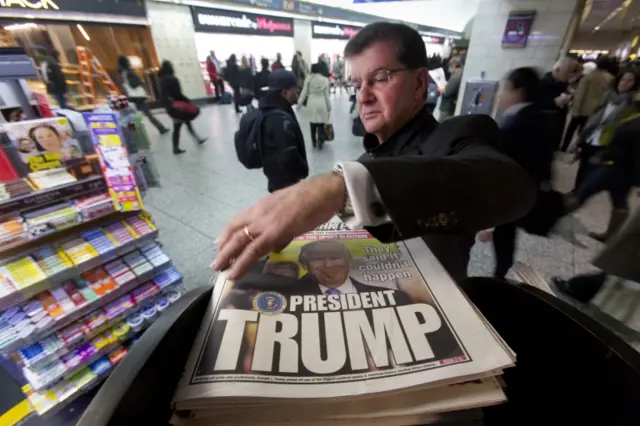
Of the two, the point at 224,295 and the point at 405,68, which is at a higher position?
the point at 405,68

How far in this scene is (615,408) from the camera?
0.41 m

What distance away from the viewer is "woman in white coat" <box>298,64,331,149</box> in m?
4.44

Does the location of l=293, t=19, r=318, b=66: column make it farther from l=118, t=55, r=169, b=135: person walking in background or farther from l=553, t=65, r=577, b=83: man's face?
l=553, t=65, r=577, b=83: man's face

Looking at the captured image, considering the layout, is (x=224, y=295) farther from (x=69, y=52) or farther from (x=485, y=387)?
(x=69, y=52)

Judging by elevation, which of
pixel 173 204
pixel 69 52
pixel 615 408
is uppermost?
Answer: pixel 69 52

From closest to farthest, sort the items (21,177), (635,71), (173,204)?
(21,177) < (173,204) < (635,71)

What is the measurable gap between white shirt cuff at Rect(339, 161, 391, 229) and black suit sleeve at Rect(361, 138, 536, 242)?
0.01 meters

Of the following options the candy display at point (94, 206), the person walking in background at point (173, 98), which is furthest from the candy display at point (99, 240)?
the person walking in background at point (173, 98)

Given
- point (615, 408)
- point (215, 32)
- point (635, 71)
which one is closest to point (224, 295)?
point (615, 408)

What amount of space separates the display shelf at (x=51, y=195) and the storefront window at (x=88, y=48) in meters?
5.47

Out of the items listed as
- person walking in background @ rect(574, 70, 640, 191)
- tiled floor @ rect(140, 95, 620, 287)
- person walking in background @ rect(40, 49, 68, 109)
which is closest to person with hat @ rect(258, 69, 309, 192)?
tiled floor @ rect(140, 95, 620, 287)

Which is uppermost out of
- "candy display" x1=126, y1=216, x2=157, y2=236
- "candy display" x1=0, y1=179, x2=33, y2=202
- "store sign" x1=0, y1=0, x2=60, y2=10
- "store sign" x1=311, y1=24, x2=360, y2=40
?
"store sign" x1=311, y1=24, x2=360, y2=40

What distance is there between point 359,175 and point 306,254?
0.19 m

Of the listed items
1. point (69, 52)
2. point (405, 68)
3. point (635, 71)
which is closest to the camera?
point (405, 68)
